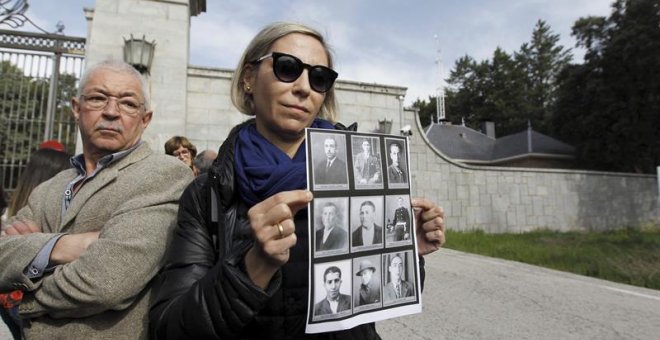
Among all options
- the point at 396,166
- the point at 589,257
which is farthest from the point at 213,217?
the point at 589,257

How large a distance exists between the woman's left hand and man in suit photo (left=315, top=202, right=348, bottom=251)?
33 centimetres

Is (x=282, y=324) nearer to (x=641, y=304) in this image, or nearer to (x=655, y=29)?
(x=641, y=304)

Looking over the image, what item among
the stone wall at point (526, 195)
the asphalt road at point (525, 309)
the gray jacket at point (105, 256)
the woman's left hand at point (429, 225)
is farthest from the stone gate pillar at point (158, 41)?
the woman's left hand at point (429, 225)

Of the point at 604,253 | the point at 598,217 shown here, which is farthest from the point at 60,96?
the point at 598,217

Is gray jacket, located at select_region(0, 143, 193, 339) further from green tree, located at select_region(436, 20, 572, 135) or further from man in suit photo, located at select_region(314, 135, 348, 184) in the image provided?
green tree, located at select_region(436, 20, 572, 135)

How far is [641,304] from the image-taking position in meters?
4.47

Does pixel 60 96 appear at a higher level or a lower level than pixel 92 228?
higher

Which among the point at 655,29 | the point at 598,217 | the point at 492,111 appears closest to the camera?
the point at 598,217

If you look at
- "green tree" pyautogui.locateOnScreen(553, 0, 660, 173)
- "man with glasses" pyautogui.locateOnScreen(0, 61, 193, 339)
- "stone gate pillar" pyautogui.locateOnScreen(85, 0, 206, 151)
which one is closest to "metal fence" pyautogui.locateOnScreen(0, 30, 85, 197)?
"stone gate pillar" pyautogui.locateOnScreen(85, 0, 206, 151)

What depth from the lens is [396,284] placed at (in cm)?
103

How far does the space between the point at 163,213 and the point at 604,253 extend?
10235 mm

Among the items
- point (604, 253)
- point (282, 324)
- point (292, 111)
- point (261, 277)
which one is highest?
point (292, 111)

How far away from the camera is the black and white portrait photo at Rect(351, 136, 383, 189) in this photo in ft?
3.21

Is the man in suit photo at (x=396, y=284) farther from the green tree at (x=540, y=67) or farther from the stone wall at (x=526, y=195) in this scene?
the green tree at (x=540, y=67)
